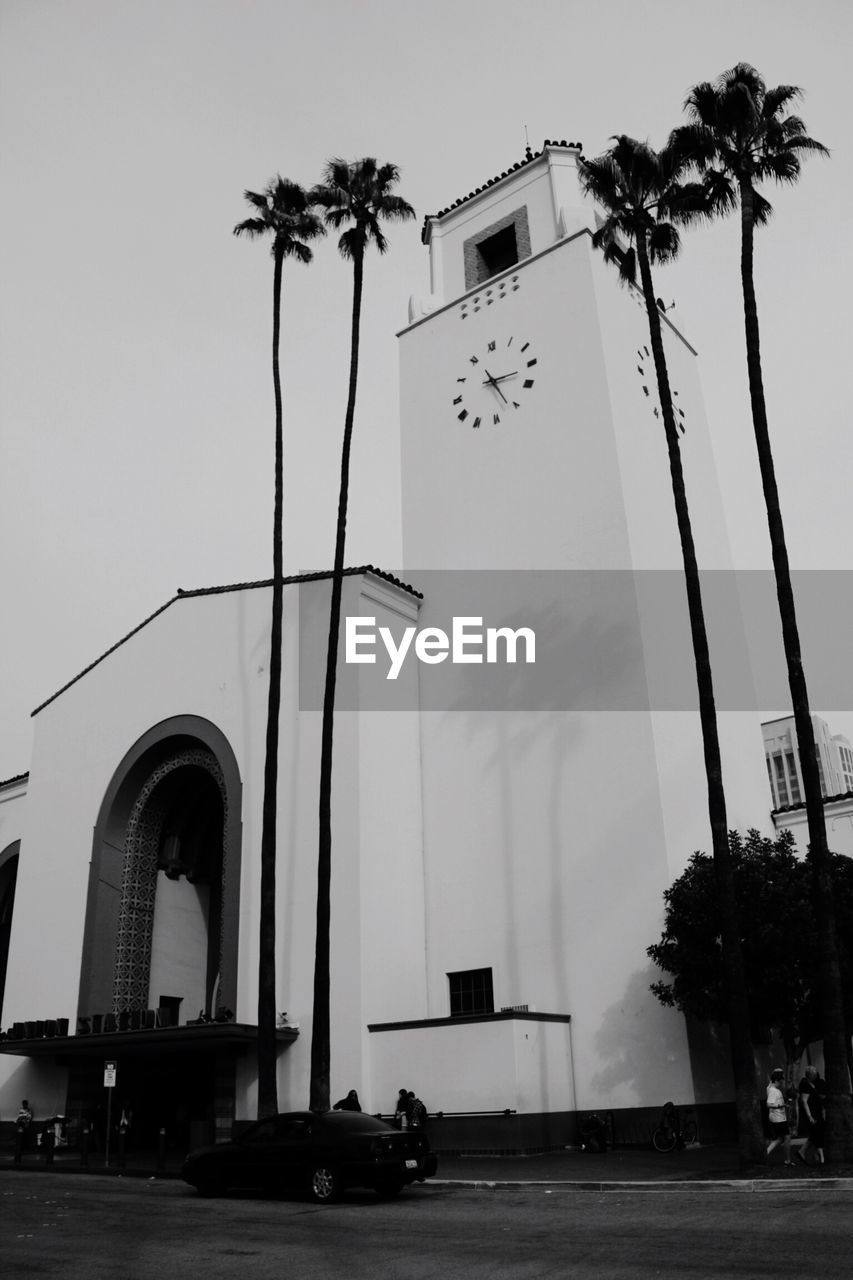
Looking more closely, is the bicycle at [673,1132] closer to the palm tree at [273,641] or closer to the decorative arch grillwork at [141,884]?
the palm tree at [273,641]

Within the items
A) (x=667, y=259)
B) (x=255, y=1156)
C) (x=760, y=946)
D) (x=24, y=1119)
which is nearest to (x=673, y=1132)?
(x=760, y=946)

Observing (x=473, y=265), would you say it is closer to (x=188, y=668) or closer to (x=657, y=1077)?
(x=188, y=668)

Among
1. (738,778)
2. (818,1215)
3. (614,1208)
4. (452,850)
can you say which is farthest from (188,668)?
(818,1215)

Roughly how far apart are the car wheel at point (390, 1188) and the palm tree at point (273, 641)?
455cm

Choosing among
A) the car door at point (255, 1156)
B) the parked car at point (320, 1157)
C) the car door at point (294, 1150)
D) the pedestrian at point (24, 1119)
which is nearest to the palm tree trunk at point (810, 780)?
the parked car at point (320, 1157)

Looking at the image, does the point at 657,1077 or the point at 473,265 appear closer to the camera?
the point at 657,1077

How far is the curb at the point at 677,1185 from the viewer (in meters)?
13.4

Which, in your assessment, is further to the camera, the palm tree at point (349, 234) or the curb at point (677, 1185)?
the palm tree at point (349, 234)

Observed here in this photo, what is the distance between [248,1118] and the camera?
23516mm

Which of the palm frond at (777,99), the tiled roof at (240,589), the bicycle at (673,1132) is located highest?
the palm frond at (777,99)

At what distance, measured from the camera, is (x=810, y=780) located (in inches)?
640

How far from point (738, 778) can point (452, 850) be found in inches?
295

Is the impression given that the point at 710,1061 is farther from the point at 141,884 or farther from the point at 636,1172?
the point at 141,884

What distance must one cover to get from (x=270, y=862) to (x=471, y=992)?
253 inches
